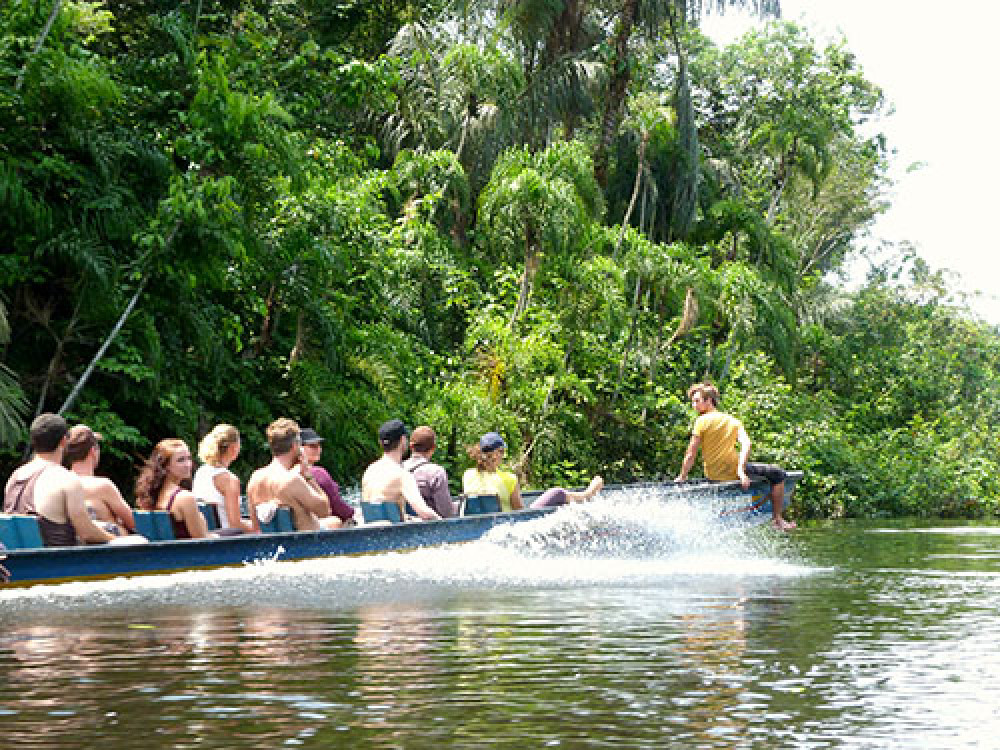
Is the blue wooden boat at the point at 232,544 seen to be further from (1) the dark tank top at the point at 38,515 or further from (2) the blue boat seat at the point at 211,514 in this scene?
(2) the blue boat seat at the point at 211,514

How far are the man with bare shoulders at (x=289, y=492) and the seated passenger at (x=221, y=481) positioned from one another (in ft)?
1.35

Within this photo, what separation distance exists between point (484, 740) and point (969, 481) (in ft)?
109

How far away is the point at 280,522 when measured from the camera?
14.0 meters

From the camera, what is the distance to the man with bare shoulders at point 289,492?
45.2ft

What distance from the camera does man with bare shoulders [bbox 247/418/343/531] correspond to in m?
13.8

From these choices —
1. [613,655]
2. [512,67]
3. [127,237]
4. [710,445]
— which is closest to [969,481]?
[512,67]

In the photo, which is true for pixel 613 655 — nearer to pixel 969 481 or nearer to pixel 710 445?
pixel 710 445

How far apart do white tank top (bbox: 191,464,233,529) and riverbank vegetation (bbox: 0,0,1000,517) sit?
3395 millimetres

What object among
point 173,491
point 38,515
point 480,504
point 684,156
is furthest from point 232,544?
point 684,156

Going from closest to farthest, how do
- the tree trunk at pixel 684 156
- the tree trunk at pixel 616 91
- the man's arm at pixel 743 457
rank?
1. the man's arm at pixel 743 457
2. the tree trunk at pixel 616 91
3. the tree trunk at pixel 684 156

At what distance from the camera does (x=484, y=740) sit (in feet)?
19.5

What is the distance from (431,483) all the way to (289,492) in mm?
2109

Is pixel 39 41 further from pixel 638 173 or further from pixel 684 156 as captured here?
pixel 684 156

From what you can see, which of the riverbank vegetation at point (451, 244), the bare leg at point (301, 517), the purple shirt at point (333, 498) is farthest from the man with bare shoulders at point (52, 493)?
the riverbank vegetation at point (451, 244)
